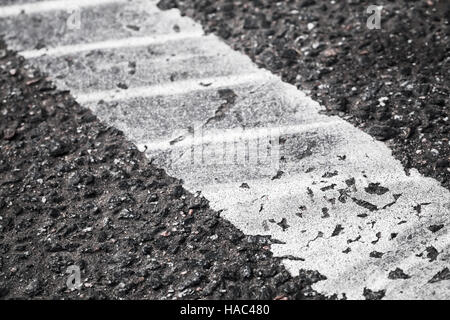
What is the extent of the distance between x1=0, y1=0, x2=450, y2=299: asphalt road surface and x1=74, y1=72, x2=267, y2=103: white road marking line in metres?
0.01

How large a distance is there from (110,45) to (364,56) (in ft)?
5.17

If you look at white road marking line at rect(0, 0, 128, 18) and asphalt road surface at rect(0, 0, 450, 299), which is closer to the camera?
asphalt road surface at rect(0, 0, 450, 299)

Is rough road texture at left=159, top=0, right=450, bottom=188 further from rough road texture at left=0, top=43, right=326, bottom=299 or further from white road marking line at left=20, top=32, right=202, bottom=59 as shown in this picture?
rough road texture at left=0, top=43, right=326, bottom=299

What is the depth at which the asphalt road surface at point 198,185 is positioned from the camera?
2752 millimetres

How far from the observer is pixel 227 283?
2723mm

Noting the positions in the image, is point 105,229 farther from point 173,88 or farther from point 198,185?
point 173,88

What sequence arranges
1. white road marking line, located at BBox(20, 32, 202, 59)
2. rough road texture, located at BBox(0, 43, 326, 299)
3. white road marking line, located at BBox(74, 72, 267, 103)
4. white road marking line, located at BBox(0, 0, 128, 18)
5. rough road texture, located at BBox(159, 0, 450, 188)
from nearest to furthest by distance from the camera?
rough road texture, located at BBox(0, 43, 326, 299)
rough road texture, located at BBox(159, 0, 450, 188)
white road marking line, located at BBox(74, 72, 267, 103)
white road marking line, located at BBox(20, 32, 202, 59)
white road marking line, located at BBox(0, 0, 128, 18)

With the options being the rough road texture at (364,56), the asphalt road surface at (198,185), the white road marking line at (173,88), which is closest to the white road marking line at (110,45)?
the asphalt road surface at (198,185)

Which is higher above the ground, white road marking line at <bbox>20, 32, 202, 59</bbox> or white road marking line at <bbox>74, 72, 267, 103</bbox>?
white road marking line at <bbox>20, 32, 202, 59</bbox>

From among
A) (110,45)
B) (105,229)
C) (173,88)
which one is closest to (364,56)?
(173,88)

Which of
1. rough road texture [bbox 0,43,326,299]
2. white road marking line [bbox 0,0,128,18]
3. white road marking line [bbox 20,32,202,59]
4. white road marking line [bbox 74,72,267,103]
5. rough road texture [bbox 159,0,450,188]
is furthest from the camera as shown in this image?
white road marking line [bbox 0,0,128,18]

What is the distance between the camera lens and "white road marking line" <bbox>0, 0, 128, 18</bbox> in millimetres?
4453

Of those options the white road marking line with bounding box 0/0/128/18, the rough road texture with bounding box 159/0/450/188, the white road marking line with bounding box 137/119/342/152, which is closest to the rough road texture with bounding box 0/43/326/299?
the white road marking line with bounding box 137/119/342/152
